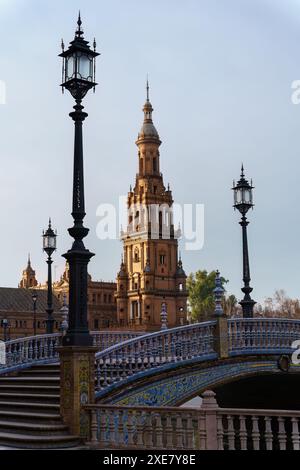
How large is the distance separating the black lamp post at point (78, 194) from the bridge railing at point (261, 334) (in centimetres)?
629

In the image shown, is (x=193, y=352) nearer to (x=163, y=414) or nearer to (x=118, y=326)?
(x=163, y=414)

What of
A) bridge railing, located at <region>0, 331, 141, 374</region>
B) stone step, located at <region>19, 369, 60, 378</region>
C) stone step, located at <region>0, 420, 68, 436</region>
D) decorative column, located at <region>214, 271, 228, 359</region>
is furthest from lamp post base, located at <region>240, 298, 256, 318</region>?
stone step, located at <region>0, 420, 68, 436</region>

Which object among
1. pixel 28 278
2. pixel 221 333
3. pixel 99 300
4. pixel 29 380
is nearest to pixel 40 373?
pixel 29 380

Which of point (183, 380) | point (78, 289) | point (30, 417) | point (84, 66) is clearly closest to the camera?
point (78, 289)

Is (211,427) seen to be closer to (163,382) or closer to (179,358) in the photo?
(163,382)

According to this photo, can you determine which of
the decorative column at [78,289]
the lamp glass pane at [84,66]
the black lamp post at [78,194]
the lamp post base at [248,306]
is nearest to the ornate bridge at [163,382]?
the decorative column at [78,289]

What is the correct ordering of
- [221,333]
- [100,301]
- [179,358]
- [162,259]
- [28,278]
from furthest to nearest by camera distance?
[28,278]
[100,301]
[162,259]
[221,333]
[179,358]

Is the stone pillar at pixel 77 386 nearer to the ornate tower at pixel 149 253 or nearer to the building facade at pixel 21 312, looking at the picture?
the ornate tower at pixel 149 253

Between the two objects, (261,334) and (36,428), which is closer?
(36,428)

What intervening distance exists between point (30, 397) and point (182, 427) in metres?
4.76

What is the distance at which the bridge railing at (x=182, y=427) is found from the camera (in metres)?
10.2

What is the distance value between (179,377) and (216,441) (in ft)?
18.2

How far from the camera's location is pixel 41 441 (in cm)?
1189
